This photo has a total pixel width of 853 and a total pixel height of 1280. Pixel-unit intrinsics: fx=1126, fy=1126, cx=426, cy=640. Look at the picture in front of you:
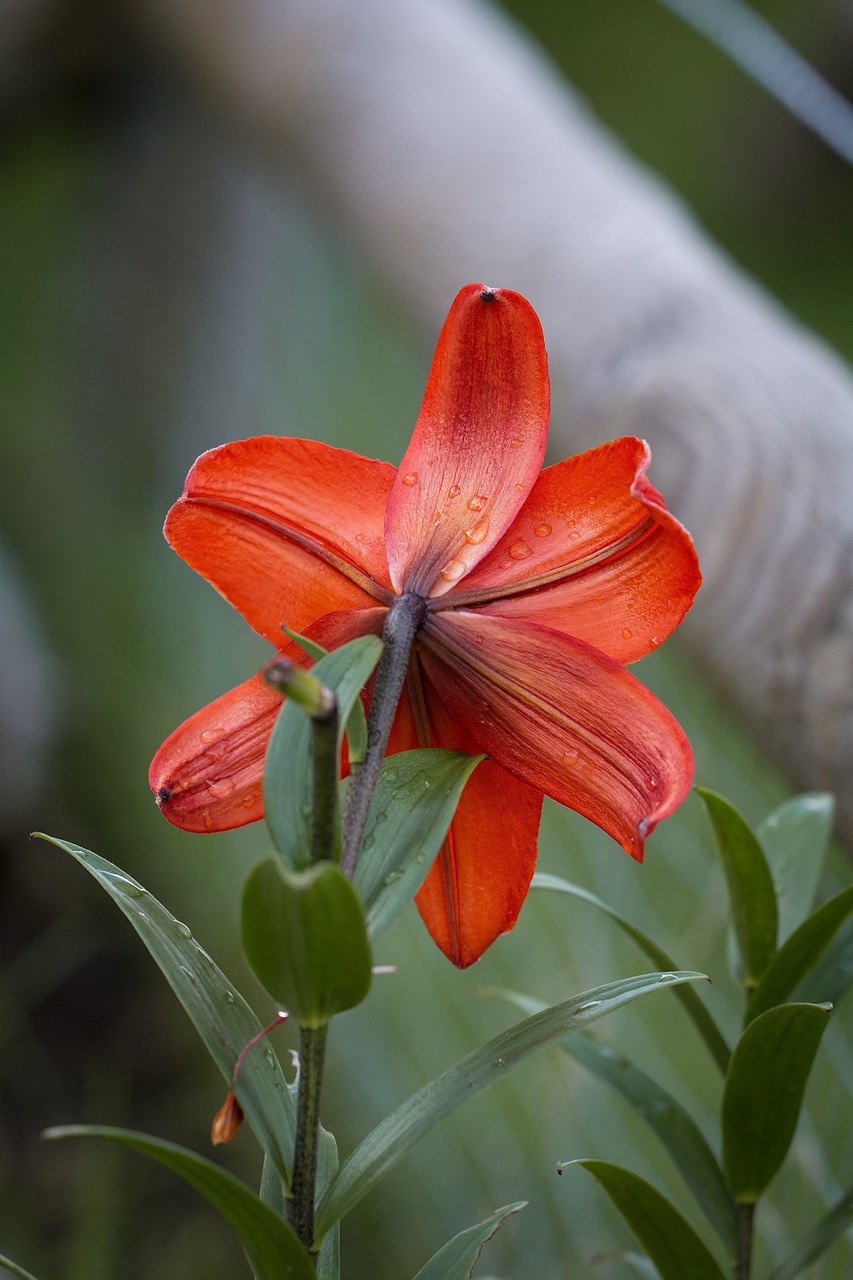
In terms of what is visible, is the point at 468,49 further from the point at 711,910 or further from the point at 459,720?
the point at 459,720

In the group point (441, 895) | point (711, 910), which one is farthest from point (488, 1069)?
point (711, 910)

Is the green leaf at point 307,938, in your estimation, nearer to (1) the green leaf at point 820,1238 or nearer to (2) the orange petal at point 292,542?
(2) the orange petal at point 292,542

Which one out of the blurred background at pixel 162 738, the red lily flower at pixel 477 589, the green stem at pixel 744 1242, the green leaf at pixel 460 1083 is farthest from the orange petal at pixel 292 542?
the blurred background at pixel 162 738

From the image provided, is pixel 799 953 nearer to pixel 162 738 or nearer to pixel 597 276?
pixel 597 276

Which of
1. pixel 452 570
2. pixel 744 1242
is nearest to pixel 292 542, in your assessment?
pixel 452 570

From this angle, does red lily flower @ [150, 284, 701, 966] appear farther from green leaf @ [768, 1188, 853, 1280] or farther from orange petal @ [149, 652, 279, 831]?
green leaf @ [768, 1188, 853, 1280]

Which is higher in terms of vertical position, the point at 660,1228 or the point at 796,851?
the point at 796,851

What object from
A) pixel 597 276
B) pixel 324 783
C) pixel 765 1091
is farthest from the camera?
pixel 597 276

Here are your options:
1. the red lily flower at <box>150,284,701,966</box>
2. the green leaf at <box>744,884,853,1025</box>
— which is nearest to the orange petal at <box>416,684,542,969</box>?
the red lily flower at <box>150,284,701,966</box>
